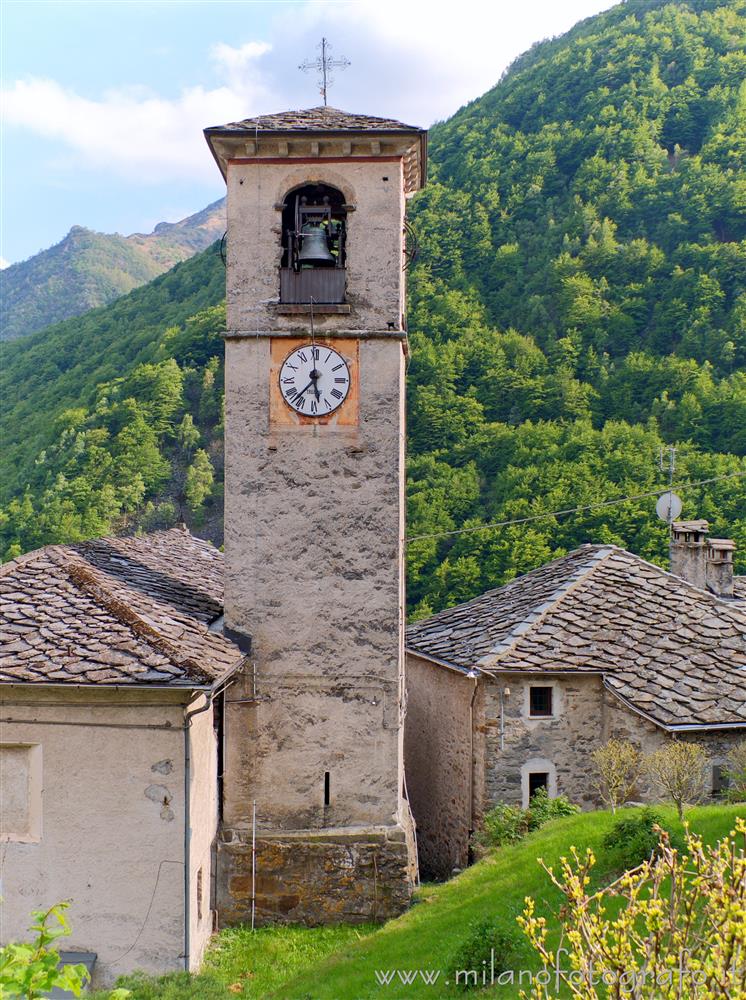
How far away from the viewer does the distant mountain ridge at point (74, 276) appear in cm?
9619

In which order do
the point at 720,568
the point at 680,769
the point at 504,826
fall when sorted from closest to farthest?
the point at 680,769 < the point at 504,826 < the point at 720,568

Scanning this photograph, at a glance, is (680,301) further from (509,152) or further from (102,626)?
(102,626)

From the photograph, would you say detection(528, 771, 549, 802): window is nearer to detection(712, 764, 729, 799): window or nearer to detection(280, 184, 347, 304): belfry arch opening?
detection(712, 764, 729, 799): window

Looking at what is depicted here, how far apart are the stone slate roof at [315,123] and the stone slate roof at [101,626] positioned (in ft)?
18.3

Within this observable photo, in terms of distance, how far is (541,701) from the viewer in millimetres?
13867

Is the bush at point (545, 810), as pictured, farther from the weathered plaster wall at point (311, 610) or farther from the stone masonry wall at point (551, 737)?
the weathered plaster wall at point (311, 610)

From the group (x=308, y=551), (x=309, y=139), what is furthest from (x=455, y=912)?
(x=309, y=139)

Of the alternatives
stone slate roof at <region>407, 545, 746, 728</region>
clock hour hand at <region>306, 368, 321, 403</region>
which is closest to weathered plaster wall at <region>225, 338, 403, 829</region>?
clock hour hand at <region>306, 368, 321, 403</region>

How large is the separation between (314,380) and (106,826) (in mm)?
5491

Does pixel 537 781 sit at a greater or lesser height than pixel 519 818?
greater

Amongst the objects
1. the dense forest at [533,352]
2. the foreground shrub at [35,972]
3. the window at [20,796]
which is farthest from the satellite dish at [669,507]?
the foreground shrub at [35,972]

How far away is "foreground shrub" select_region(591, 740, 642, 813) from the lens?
12.3 meters

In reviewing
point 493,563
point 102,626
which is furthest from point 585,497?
point 102,626

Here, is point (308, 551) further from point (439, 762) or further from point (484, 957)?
point (439, 762)
